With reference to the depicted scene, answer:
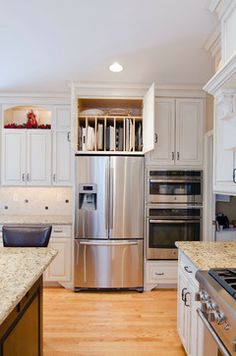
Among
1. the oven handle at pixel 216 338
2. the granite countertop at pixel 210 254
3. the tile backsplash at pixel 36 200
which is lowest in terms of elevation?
the oven handle at pixel 216 338

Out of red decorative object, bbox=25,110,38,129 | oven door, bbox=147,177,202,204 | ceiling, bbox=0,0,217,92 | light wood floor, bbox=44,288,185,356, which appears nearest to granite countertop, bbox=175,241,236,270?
light wood floor, bbox=44,288,185,356

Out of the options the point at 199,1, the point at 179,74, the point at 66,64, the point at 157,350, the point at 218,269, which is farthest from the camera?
the point at 179,74

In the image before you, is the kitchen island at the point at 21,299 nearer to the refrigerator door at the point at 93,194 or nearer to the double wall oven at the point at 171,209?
the refrigerator door at the point at 93,194

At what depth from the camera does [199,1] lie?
6.61ft

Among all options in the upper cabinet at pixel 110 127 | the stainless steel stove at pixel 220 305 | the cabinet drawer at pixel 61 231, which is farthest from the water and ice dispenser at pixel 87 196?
the stainless steel stove at pixel 220 305

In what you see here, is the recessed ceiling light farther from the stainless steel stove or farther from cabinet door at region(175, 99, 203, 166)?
the stainless steel stove

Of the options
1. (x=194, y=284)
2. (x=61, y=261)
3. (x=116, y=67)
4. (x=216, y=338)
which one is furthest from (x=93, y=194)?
(x=216, y=338)

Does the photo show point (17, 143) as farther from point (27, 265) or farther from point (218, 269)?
point (218, 269)

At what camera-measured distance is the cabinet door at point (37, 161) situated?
4.03m

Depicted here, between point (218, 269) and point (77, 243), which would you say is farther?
point (77, 243)

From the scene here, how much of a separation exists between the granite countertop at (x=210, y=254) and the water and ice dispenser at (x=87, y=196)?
4.78 feet

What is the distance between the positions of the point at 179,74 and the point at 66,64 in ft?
4.28

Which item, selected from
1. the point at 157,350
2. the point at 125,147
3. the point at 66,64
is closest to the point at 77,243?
the point at 125,147

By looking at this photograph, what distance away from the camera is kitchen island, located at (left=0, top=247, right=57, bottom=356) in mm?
1396
